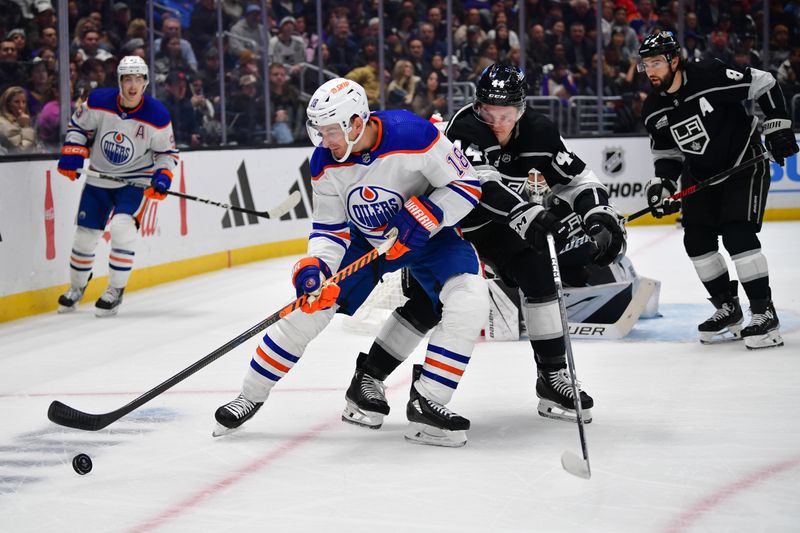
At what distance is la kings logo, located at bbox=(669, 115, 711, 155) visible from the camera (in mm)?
4449

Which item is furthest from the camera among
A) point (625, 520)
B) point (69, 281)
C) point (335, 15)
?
point (335, 15)

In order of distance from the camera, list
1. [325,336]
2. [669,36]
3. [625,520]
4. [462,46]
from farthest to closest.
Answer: [462,46]
[325,336]
[669,36]
[625,520]

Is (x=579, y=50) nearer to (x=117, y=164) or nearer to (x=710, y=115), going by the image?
(x=117, y=164)

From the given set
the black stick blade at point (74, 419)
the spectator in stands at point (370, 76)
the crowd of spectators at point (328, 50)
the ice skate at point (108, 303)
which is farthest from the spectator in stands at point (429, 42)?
the black stick blade at point (74, 419)

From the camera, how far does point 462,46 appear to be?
1012cm

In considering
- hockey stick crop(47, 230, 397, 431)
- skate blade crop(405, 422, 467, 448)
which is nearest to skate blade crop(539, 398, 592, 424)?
skate blade crop(405, 422, 467, 448)

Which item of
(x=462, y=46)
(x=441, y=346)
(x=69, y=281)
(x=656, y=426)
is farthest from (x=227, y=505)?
(x=462, y=46)

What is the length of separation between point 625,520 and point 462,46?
8.12 meters

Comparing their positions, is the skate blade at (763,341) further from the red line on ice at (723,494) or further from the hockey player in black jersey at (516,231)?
the red line on ice at (723,494)

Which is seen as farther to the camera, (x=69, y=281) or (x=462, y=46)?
(x=462, y=46)

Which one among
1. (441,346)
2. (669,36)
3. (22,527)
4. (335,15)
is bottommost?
(22,527)

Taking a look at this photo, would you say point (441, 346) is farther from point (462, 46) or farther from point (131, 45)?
point (462, 46)

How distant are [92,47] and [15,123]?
1013 mm

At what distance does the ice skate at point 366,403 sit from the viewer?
130 inches
